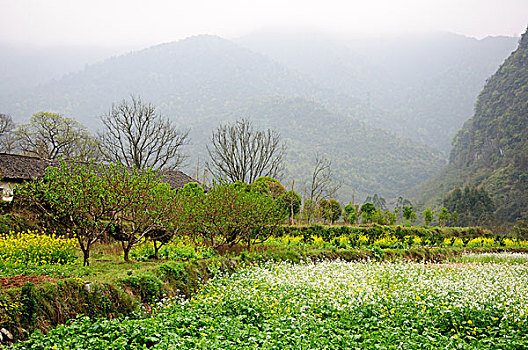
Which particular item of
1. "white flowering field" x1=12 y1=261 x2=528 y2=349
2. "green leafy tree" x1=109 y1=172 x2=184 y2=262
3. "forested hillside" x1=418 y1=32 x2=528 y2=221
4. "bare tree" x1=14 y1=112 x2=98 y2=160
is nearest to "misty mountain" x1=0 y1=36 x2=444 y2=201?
"forested hillside" x1=418 y1=32 x2=528 y2=221

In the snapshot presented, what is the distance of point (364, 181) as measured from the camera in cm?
6253

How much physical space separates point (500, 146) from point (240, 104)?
190ft

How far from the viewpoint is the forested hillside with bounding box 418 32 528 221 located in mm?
40531

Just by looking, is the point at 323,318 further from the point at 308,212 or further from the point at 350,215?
the point at 350,215

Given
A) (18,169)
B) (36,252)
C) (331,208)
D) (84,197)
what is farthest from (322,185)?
(36,252)

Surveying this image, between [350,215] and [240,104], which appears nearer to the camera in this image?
[350,215]

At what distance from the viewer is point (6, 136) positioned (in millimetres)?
40375

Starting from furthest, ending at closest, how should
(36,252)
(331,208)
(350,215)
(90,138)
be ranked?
(90,138) < (331,208) < (350,215) < (36,252)

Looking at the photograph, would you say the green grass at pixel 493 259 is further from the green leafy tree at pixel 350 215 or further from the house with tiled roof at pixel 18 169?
the house with tiled roof at pixel 18 169

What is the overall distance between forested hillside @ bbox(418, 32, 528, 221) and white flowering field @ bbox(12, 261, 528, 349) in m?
37.1

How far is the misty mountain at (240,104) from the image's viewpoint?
67000 mm

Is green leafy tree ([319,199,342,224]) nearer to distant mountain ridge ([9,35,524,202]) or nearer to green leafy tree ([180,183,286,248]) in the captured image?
green leafy tree ([180,183,286,248])

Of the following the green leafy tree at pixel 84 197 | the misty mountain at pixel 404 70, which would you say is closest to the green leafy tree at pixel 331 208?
the green leafy tree at pixel 84 197

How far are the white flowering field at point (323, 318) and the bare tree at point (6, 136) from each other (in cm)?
3996
